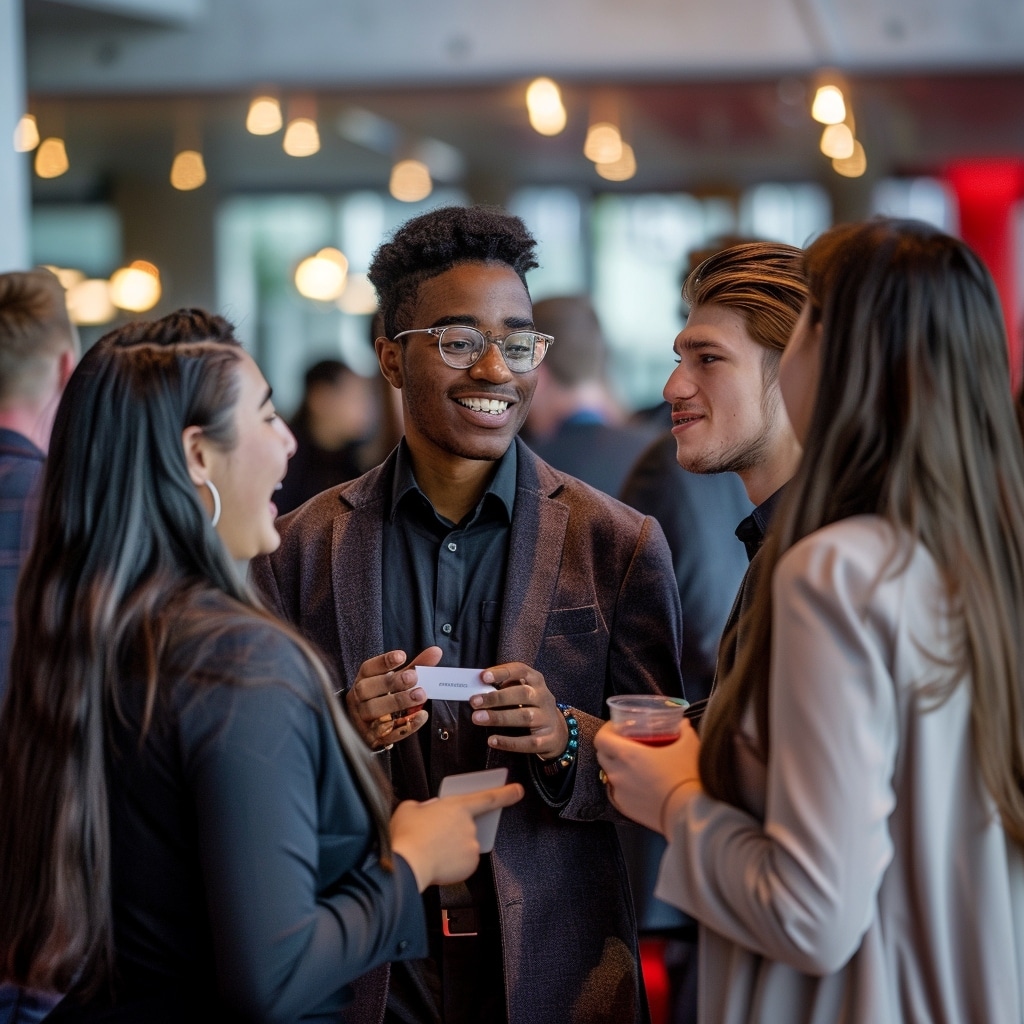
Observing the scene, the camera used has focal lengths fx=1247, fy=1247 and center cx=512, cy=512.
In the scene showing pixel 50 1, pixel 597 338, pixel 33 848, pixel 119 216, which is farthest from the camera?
pixel 119 216

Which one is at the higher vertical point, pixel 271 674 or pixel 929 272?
pixel 929 272

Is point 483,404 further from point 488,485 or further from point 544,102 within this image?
point 544,102

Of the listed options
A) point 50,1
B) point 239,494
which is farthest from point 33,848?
point 50,1

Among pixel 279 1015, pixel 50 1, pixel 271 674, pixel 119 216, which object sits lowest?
pixel 279 1015

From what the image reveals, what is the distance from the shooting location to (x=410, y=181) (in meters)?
10.6

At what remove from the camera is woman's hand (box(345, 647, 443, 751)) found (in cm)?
179

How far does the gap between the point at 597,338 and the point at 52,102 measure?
5885 millimetres

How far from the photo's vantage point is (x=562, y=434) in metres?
4.29

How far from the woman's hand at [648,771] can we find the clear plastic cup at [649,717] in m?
0.01

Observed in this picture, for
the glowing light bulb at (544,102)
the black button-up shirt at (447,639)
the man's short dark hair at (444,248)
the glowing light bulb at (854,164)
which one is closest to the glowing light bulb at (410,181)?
the glowing light bulb at (544,102)

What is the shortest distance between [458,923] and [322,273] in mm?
9194

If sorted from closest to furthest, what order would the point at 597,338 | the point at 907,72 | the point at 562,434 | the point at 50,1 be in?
the point at 562,434 → the point at 597,338 → the point at 50,1 → the point at 907,72

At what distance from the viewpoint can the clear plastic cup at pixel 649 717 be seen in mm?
1590

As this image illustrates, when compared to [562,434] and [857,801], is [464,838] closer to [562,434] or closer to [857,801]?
[857,801]
